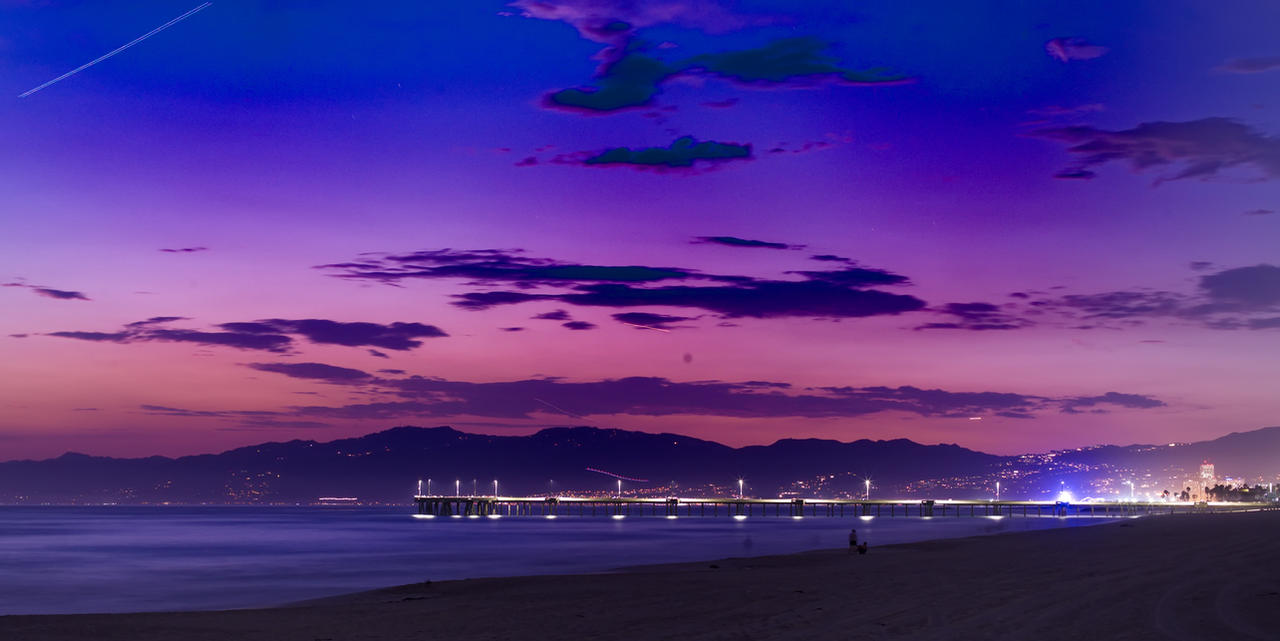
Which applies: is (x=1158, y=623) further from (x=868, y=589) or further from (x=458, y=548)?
(x=458, y=548)

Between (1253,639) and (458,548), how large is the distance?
71390 mm

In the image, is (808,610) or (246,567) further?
Answer: (246,567)

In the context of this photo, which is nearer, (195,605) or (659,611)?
(659,611)

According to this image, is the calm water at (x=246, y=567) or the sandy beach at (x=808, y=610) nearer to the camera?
the sandy beach at (x=808, y=610)

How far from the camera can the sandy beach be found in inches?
727

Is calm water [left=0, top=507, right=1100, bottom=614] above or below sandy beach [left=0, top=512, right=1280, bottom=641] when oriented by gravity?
below

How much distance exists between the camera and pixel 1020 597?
2284 centimetres

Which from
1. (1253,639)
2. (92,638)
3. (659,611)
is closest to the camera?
(1253,639)

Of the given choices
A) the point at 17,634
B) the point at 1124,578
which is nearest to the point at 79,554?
the point at 17,634

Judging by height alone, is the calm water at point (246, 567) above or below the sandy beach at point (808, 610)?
below

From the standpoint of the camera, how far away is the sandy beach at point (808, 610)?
1847 cm

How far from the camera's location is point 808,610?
21.9 m

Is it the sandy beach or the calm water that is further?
the calm water

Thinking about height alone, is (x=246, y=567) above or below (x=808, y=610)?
below
